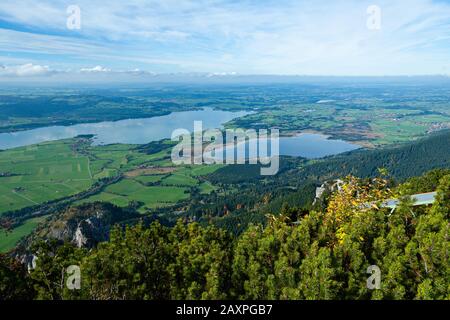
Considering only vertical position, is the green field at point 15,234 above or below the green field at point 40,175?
below

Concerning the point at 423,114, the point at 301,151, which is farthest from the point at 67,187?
the point at 423,114

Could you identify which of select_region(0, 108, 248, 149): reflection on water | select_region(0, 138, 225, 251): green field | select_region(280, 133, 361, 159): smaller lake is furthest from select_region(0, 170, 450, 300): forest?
select_region(0, 108, 248, 149): reflection on water

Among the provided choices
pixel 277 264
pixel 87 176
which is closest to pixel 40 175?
pixel 87 176

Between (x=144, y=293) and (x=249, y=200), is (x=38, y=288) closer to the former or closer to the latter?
(x=144, y=293)

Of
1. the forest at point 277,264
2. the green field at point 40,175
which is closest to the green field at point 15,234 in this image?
the green field at point 40,175

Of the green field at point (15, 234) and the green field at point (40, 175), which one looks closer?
the green field at point (15, 234)

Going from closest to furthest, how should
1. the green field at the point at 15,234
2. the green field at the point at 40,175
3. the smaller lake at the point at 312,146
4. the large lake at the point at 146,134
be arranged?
1. the green field at the point at 15,234
2. the green field at the point at 40,175
3. the smaller lake at the point at 312,146
4. the large lake at the point at 146,134

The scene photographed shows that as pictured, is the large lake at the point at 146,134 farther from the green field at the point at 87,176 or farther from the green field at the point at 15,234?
the green field at the point at 15,234

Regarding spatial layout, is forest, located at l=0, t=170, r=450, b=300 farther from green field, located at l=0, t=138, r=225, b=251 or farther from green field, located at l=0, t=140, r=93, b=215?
green field, located at l=0, t=140, r=93, b=215

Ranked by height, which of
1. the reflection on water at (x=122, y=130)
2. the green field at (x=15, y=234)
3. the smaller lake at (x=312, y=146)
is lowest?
the green field at (x=15, y=234)
